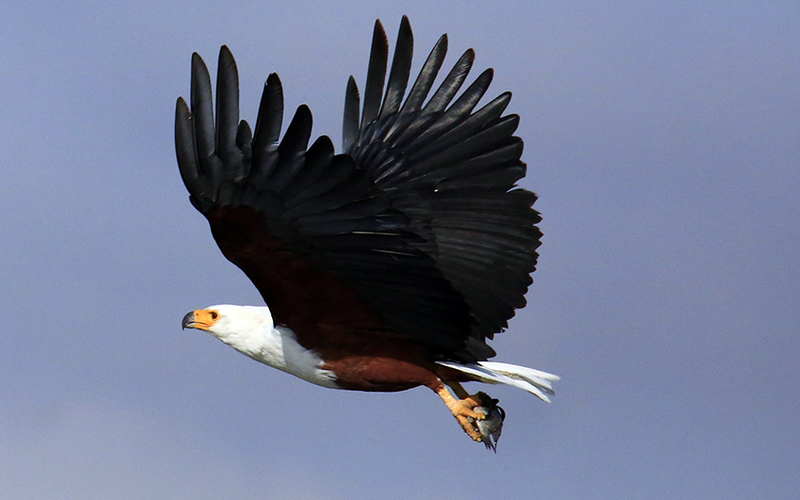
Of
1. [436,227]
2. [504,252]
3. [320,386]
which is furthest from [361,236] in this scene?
[320,386]

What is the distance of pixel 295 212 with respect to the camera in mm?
5203

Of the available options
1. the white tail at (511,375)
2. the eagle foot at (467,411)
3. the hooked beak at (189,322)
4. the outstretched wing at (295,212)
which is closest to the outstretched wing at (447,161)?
the outstretched wing at (295,212)

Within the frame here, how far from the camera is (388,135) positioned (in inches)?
224

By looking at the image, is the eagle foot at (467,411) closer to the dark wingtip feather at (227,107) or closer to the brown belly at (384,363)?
the brown belly at (384,363)

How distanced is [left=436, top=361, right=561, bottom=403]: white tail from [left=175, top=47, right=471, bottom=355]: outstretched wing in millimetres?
370

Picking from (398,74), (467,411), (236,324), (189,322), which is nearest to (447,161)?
(398,74)

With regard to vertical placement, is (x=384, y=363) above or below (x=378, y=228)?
below

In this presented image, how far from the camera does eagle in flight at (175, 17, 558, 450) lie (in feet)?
16.7

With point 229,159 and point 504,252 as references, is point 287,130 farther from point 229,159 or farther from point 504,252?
point 504,252

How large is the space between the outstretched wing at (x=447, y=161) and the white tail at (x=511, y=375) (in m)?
0.51

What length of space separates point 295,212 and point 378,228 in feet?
1.34

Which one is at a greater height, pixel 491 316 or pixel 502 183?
pixel 502 183

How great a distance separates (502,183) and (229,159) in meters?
1.54

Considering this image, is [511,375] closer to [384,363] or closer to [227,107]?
[384,363]
